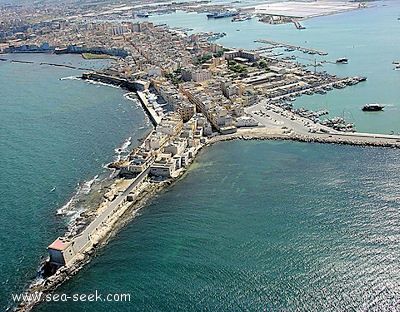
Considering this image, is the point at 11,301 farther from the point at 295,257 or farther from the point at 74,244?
the point at 295,257

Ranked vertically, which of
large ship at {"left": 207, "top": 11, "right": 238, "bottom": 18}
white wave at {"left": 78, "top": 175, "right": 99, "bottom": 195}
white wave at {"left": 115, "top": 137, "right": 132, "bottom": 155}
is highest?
large ship at {"left": 207, "top": 11, "right": 238, "bottom": 18}

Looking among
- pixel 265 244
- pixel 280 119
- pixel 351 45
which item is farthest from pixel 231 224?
pixel 351 45

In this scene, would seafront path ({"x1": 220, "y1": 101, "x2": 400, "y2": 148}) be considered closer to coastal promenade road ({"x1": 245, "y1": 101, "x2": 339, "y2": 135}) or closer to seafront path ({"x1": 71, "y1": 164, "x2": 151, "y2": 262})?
coastal promenade road ({"x1": 245, "y1": 101, "x2": 339, "y2": 135})

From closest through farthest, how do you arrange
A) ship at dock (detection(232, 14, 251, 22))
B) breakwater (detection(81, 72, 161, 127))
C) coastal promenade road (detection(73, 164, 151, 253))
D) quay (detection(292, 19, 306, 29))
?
coastal promenade road (detection(73, 164, 151, 253)), breakwater (detection(81, 72, 161, 127)), quay (detection(292, 19, 306, 29)), ship at dock (detection(232, 14, 251, 22))

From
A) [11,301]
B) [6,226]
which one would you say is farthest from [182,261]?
[6,226]

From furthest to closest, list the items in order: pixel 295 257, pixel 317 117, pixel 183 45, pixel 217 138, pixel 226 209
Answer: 1. pixel 183 45
2. pixel 317 117
3. pixel 217 138
4. pixel 226 209
5. pixel 295 257

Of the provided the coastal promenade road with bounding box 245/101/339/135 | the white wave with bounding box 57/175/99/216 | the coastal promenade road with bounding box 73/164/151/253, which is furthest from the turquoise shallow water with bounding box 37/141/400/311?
the coastal promenade road with bounding box 245/101/339/135
